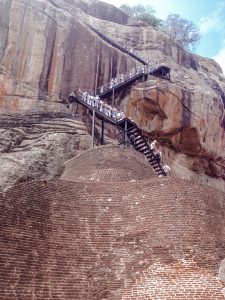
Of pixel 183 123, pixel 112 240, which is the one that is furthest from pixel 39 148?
pixel 112 240

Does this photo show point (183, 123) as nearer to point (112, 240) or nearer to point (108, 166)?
point (108, 166)

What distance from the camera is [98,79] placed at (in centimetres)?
3112

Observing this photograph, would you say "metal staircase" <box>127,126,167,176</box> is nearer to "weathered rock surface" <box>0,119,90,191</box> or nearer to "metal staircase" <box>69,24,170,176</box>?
"metal staircase" <box>69,24,170,176</box>

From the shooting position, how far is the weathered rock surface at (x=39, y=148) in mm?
22922

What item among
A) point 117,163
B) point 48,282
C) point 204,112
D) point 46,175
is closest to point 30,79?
point 46,175

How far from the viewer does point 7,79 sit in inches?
1081

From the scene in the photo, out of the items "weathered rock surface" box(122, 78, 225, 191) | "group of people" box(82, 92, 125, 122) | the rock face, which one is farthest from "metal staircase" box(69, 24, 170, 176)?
"weathered rock surface" box(122, 78, 225, 191)

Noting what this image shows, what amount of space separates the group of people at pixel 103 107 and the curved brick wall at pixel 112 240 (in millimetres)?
11932

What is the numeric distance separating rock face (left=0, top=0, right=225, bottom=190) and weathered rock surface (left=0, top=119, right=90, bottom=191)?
1.01m

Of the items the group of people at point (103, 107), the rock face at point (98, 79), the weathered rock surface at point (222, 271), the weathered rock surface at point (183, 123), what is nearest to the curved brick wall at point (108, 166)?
the group of people at point (103, 107)

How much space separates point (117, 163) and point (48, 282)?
10.3 m

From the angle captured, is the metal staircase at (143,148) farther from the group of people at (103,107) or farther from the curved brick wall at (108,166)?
the curved brick wall at (108,166)

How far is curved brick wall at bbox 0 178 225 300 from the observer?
11391 millimetres

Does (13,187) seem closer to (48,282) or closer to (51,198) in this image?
(51,198)
